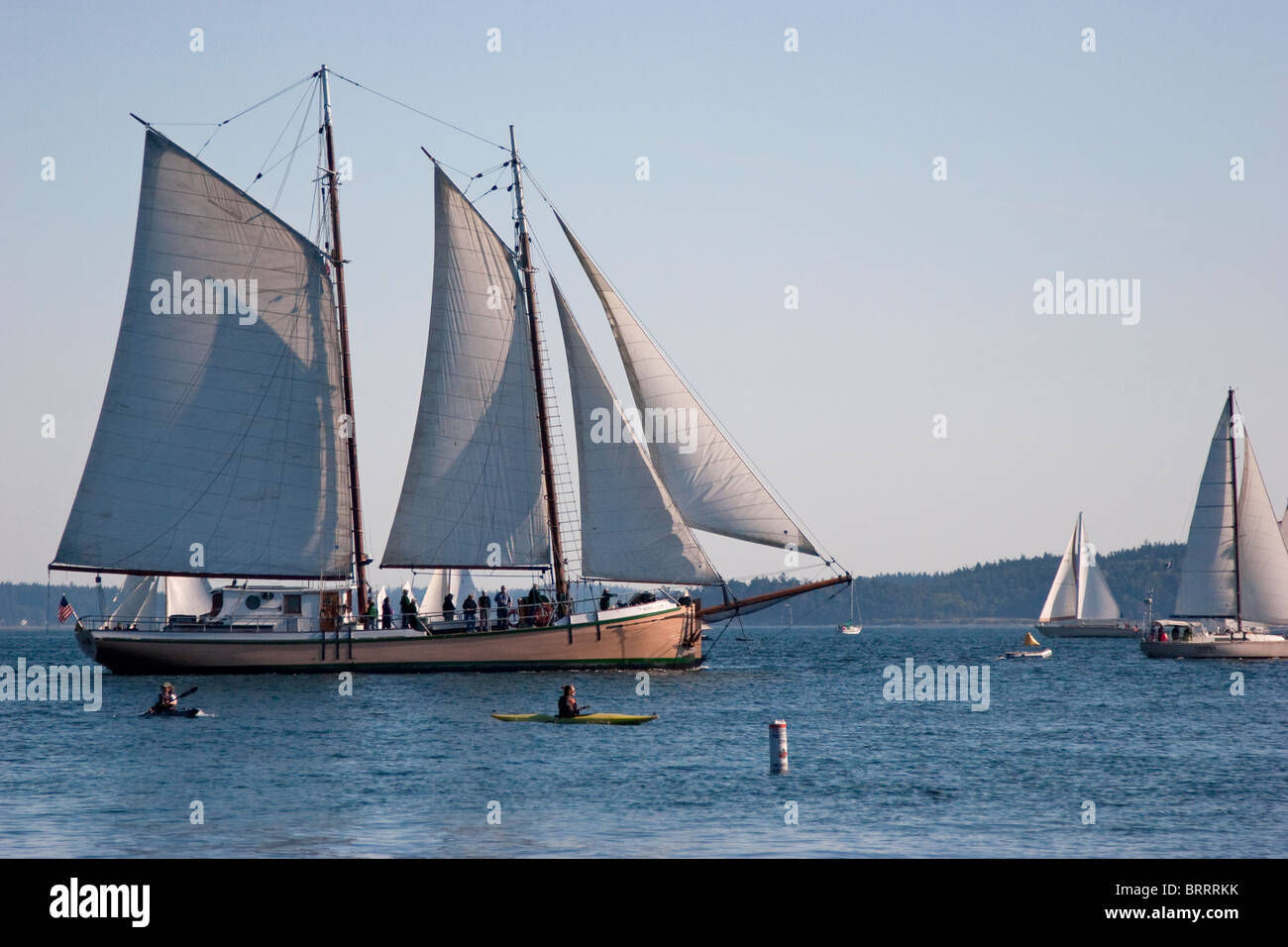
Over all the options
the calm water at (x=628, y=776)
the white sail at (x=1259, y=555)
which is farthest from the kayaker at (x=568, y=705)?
the white sail at (x=1259, y=555)

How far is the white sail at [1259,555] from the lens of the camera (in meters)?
85.5

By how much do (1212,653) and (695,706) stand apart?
50982mm

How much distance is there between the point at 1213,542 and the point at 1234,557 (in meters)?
1.45

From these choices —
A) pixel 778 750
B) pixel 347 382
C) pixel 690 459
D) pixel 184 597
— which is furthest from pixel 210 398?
pixel 778 750

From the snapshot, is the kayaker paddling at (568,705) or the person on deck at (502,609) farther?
the person on deck at (502,609)

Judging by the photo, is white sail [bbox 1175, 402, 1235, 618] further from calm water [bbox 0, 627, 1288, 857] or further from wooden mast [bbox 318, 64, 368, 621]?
wooden mast [bbox 318, 64, 368, 621]

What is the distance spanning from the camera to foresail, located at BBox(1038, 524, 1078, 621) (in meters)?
159

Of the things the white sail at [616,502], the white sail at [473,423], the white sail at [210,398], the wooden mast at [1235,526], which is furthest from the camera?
the wooden mast at [1235,526]

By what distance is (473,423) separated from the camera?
6006 centimetres

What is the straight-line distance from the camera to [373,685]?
198 feet

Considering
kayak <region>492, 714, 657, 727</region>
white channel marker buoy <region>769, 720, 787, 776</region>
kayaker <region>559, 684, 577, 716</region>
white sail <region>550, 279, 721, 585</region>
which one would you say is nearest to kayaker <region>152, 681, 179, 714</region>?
kayak <region>492, 714, 657, 727</region>

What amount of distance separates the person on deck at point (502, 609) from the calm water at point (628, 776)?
3.57 metres

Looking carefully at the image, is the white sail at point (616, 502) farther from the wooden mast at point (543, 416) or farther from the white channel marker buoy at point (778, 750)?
the white channel marker buoy at point (778, 750)
